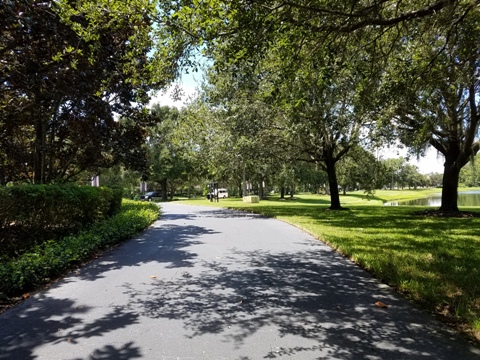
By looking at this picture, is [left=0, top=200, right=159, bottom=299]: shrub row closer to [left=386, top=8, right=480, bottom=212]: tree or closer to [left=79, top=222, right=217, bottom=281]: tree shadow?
[left=79, top=222, right=217, bottom=281]: tree shadow

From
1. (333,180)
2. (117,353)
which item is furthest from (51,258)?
(333,180)

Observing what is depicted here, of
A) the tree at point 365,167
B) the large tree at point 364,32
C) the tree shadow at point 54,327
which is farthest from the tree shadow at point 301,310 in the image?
the tree at point 365,167

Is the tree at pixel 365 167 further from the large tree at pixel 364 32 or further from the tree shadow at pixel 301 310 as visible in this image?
the tree shadow at pixel 301 310

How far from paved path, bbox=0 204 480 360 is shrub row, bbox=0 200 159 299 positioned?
363 mm

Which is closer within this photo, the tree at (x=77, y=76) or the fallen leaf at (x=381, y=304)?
the fallen leaf at (x=381, y=304)

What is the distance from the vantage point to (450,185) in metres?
17.8

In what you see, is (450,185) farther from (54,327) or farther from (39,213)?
(54,327)

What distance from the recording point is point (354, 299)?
5074mm

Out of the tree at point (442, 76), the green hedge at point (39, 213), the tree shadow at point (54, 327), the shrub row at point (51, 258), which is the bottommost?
the tree shadow at point (54, 327)

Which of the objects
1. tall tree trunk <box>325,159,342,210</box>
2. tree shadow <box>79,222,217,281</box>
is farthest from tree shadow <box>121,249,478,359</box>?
tall tree trunk <box>325,159,342,210</box>

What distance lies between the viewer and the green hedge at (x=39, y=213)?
7.48 meters

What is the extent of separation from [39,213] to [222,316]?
20.1 feet

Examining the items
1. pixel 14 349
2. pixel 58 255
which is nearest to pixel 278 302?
pixel 14 349

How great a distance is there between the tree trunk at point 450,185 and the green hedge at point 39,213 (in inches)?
637
